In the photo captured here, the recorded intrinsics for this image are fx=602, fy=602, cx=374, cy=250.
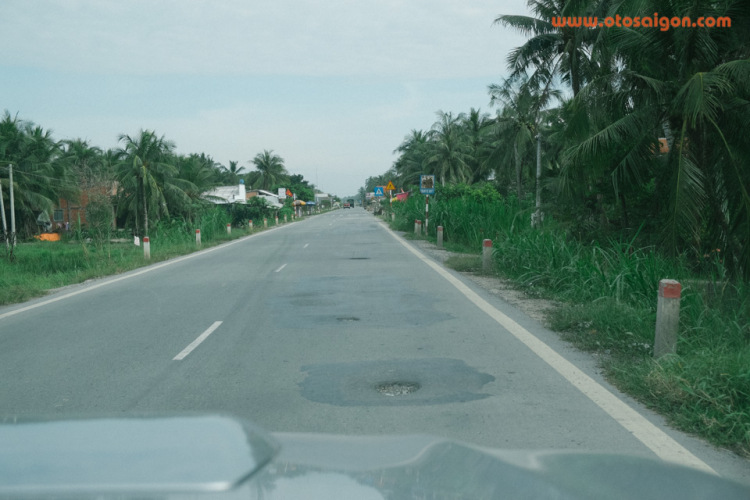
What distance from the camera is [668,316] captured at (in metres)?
5.66

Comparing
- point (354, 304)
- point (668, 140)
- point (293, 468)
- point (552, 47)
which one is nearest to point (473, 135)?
point (552, 47)

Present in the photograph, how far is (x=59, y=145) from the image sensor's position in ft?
160

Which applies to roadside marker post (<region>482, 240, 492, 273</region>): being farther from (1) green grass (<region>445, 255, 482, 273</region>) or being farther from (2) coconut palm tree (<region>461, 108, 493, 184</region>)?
(2) coconut palm tree (<region>461, 108, 493, 184</region>)

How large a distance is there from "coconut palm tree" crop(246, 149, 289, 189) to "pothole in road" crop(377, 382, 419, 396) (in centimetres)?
9014

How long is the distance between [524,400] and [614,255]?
21.8 ft

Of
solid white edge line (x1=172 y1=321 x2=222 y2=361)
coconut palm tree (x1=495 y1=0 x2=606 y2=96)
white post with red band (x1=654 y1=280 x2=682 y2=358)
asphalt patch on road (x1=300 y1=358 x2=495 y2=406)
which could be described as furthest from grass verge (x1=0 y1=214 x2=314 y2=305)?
coconut palm tree (x1=495 y1=0 x2=606 y2=96)

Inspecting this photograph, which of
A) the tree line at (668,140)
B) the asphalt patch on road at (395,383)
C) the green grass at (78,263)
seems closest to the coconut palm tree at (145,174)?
the green grass at (78,263)

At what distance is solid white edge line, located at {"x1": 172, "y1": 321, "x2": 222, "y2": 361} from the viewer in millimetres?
6500

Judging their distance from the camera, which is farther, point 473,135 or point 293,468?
point 473,135

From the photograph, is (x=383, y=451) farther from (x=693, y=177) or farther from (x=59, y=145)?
(x=59, y=145)

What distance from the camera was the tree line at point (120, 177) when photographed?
35.7 m

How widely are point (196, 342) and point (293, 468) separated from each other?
4516 mm

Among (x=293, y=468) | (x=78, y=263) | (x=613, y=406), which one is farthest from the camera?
(x=78, y=263)

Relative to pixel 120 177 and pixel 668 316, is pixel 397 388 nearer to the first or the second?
pixel 668 316
